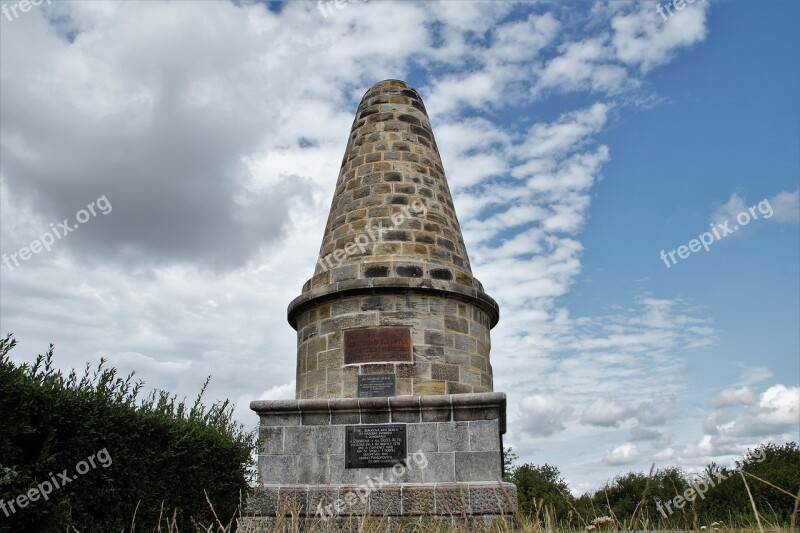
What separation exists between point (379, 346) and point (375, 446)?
195 centimetres

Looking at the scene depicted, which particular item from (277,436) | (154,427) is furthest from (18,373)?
(277,436)

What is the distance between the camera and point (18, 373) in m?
5.09

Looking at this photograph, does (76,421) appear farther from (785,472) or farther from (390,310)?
(785,472)

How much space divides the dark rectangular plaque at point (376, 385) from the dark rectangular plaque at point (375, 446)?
1287 millimetres

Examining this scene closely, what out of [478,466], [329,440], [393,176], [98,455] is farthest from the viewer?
[393,176]

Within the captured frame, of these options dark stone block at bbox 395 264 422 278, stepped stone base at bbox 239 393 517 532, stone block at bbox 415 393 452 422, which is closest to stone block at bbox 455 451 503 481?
A: stepped stone base at bbox 239 393 517 532

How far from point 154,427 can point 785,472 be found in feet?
44.0

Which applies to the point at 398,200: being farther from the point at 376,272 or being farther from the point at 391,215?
the point at 376,272

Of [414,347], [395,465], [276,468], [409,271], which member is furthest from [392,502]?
[409,271]

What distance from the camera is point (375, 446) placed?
812 centimetres

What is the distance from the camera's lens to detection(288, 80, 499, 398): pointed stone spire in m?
9.92

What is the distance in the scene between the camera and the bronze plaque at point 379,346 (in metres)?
9.69

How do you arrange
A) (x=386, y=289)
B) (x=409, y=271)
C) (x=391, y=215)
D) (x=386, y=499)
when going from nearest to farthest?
(x=386, y=499)
(x=386, y=289)
(x=409, y=271)
(x=391, y=215)

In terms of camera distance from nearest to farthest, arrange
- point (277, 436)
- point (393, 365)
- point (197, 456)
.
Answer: point (197, 456) < point (277, 436) < point (393, 365)
